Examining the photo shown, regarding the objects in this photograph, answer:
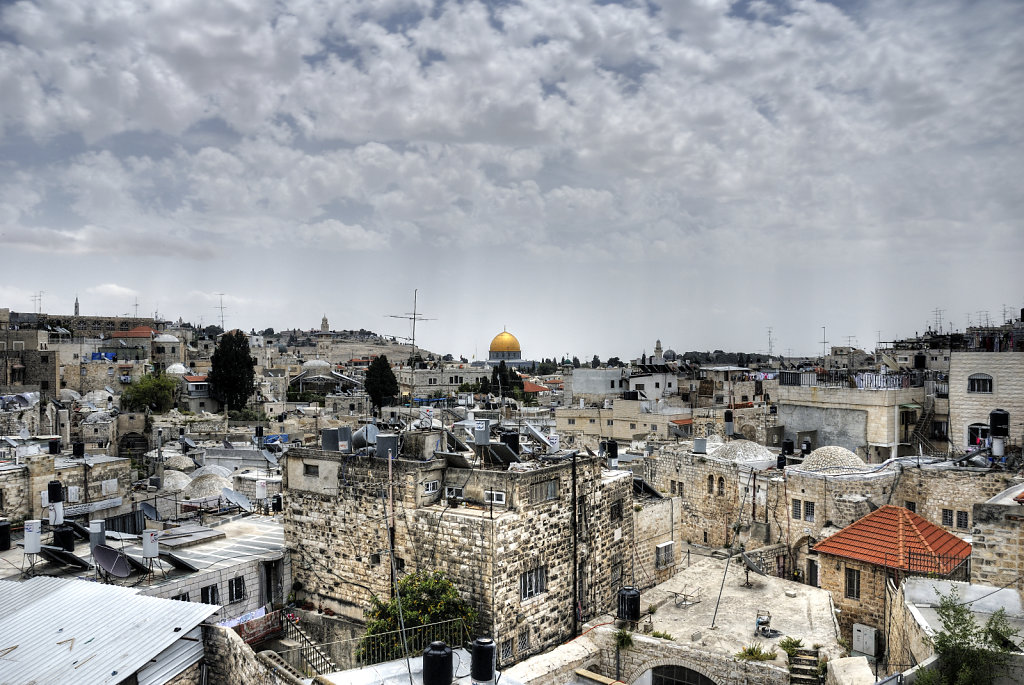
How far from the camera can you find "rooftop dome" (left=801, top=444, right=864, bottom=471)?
21.9m

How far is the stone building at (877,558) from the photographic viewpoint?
15962 millimetres

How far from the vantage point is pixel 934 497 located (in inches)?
787

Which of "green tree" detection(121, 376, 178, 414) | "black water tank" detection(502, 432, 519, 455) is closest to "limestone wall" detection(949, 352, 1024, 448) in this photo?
"black water tank" detection(502, 432, 519, 455)

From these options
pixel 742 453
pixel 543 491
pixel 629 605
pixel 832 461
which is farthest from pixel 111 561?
pixel 742 453

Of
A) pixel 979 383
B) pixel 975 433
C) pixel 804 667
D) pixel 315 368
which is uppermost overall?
pixel 979 383

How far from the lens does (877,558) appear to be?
16359 millimetres

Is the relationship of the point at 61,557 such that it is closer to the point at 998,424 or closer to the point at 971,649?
the point at 971,649

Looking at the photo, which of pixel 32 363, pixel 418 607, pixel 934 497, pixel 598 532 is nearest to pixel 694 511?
pixel 934 497

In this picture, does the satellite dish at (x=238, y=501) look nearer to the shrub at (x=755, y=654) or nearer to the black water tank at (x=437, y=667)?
the black water tank at (x=437, y=667)

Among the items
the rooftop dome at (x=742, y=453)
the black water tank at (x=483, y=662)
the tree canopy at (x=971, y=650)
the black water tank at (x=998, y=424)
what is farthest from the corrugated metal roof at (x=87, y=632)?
the black water tank at (x=998, y=424)

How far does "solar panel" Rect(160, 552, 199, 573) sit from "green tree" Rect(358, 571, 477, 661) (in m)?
3.54

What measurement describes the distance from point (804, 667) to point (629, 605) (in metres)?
3.08

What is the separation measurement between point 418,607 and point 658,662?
4.19m

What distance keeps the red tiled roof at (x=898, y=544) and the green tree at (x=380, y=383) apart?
5246 centimetres
